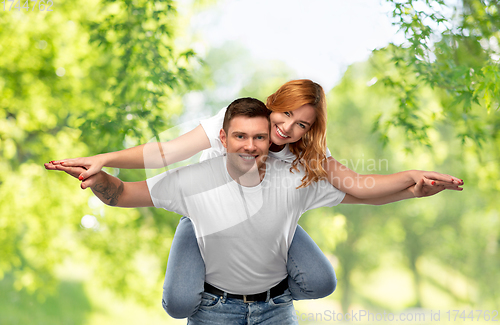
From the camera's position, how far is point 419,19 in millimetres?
2463

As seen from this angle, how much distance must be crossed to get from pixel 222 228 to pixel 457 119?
2686 millimetres

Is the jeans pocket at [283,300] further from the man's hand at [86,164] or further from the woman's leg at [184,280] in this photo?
the man's hand at [86,164]

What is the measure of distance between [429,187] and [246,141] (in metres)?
0.67

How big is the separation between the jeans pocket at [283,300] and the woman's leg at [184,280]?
299 millimetres

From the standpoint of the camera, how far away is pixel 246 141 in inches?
53.6

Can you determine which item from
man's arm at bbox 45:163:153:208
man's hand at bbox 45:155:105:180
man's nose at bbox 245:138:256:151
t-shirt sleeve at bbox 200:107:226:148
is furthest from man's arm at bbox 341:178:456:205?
man's hand at bbox 45:155:105:180

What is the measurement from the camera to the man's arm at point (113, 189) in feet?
→ 3.80

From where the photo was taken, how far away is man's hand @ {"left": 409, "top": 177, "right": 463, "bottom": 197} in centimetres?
133

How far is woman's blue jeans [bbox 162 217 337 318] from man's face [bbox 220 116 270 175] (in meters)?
0.38

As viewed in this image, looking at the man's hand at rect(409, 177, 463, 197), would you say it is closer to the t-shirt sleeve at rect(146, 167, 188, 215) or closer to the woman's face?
the woman's face

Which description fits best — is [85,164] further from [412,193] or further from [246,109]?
[412,193]

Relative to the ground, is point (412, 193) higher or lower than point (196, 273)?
higher

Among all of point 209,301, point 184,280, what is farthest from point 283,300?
point 184,280

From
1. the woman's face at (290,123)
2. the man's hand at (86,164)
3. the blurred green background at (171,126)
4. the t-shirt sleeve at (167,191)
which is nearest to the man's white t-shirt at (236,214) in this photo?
the t-shirt sleeve at (167,191)
